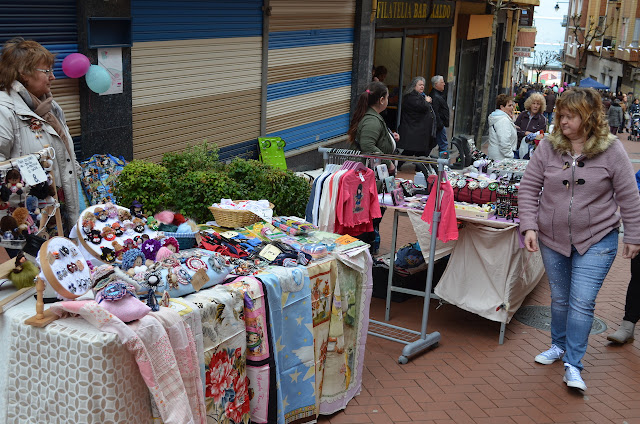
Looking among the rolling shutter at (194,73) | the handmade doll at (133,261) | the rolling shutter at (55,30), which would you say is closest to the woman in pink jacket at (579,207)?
the handmade doll at (133,261)

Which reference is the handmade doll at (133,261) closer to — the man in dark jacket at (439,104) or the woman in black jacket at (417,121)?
the woman in black jacket at (417,121)

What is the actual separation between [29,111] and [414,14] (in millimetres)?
12027

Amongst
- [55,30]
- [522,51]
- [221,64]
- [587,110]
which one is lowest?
[522,51]

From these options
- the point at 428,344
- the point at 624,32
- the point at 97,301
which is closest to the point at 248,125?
the point at 428,344

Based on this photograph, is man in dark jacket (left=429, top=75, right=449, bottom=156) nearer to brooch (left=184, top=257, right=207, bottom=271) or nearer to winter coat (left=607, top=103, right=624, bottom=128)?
brooch (left=184, top=257, right=207, bottom=271)

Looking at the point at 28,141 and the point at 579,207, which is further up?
the point at 28,141

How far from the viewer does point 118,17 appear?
730 cm

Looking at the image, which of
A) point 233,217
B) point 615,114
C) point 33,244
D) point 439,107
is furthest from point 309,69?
point 615,114

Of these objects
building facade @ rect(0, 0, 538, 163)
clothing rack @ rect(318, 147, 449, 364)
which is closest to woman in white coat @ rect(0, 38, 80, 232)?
building facade @ rect(0, 0, 538, 163)

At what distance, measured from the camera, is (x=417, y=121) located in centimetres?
1255

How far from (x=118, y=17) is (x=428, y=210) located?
3.69 meters

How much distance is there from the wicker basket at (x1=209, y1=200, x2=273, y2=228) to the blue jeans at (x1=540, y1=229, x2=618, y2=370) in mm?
2165

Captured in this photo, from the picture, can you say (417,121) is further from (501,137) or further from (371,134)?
(371,134)

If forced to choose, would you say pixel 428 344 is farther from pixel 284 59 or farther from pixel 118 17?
pixel 284 59
